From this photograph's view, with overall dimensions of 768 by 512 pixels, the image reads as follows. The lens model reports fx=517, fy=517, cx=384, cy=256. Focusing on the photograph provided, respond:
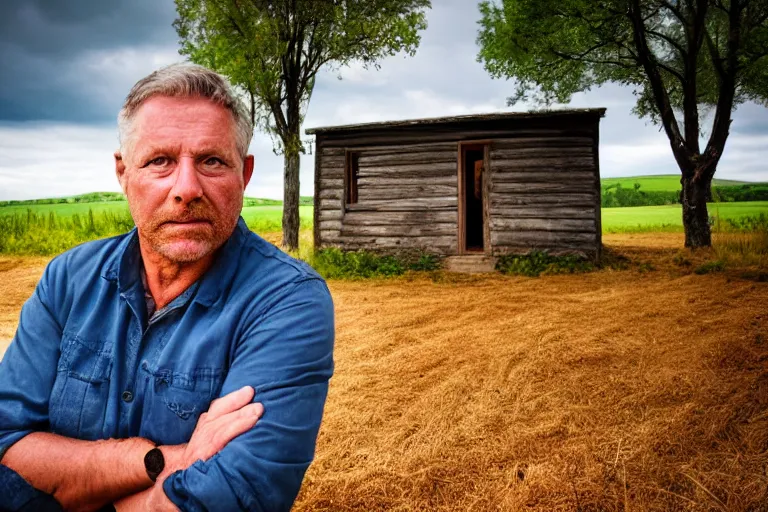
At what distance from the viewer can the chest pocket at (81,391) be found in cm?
152

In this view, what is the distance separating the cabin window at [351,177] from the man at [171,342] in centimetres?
1057

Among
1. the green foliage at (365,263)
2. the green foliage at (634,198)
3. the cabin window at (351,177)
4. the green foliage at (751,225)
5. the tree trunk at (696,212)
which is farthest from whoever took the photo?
the green foliage at (634,198)

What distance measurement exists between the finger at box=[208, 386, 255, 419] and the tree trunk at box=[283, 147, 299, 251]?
12.1 metres

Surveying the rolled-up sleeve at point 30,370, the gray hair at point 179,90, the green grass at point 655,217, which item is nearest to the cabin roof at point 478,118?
the gray hair at point 179,90

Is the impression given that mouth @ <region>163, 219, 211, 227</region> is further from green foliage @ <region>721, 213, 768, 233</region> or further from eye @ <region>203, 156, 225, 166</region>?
green foliage @ <region>721, 213, 768, 233</region>

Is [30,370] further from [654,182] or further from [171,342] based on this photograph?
[654,182]

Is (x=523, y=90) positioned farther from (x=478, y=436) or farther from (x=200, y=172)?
(x=200, y=172)

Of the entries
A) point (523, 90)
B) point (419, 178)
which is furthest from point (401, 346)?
point (523, 90)

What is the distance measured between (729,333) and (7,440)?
6.06 meters

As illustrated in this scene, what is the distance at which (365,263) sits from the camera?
37.8ft

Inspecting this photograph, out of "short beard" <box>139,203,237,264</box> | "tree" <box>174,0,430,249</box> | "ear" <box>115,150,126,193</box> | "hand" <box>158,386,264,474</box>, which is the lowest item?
"hand" <box>158,386,264,474</box>

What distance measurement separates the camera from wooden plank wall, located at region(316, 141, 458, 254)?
11.5 m

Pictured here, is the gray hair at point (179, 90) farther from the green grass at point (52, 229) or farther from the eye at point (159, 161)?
the green grass at point (52, 229)

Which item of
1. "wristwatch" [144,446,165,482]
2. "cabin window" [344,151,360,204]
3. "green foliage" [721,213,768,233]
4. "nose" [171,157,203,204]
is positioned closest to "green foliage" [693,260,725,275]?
"green foliage" [721,213,768,233]
